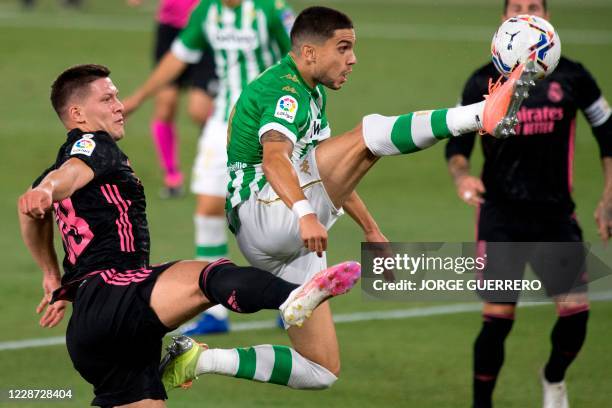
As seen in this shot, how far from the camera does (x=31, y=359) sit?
8.78 metres

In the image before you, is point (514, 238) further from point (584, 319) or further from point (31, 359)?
point (31, 359)

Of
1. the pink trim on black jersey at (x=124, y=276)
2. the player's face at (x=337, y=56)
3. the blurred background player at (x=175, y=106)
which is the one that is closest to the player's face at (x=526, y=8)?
the player's face at (x=337, y=56)

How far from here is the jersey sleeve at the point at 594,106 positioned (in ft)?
25.7

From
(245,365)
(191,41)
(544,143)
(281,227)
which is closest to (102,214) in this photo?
(281,227)

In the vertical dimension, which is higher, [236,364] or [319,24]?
[319,24]

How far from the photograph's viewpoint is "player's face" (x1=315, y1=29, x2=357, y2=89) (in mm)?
6852

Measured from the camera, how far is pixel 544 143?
7.83 metres

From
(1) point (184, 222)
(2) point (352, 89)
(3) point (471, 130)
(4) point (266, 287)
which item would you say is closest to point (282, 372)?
(4) point (266, 287)

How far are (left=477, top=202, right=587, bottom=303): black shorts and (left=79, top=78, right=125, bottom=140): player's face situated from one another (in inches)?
93.7

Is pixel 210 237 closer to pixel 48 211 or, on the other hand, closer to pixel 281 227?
pixel 281 227

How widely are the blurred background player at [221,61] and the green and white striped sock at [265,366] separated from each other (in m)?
2.67

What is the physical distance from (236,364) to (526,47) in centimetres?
216

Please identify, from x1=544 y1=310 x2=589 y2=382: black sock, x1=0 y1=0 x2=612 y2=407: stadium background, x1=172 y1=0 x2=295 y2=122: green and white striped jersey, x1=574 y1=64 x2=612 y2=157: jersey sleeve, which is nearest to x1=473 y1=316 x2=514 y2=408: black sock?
x1=544 y1=310 x2=589 y2=382: black sock

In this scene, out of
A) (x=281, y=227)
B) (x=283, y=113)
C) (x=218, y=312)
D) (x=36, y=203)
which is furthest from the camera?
(x=218, y=312)
